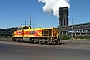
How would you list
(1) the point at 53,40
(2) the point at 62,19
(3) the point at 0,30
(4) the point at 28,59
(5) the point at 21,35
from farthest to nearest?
(2) the point at 62,19 → (3) the point at 0,30 → (5) the point at 21,35 → (1) the point at 53,40 → (4) the point at 28,59

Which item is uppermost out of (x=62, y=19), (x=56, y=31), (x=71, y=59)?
(x=62, y=19)

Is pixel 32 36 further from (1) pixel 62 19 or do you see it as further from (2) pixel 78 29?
(1) pixel 62 19

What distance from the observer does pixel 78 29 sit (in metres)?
177

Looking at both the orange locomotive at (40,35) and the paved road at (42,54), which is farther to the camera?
the orange locomotive at (40,35)

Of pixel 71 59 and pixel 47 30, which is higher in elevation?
pixel 47 30

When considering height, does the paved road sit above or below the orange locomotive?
below

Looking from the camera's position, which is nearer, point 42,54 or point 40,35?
point 42,54

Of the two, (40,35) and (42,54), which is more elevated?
(40,35)

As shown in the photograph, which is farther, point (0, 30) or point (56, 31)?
point (0, 30)

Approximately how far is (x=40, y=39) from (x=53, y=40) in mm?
3037

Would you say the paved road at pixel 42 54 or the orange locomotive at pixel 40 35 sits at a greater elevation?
the orange locomotive at pixel 40 35

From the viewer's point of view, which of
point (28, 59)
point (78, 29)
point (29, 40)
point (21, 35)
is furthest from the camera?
point (78, 29)

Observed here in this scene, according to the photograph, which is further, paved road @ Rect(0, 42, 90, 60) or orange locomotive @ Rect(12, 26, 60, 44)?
orange locomotive @ Rect(12, 26, 60, 44)

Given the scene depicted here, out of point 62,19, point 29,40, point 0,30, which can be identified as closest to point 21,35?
point 29,40
